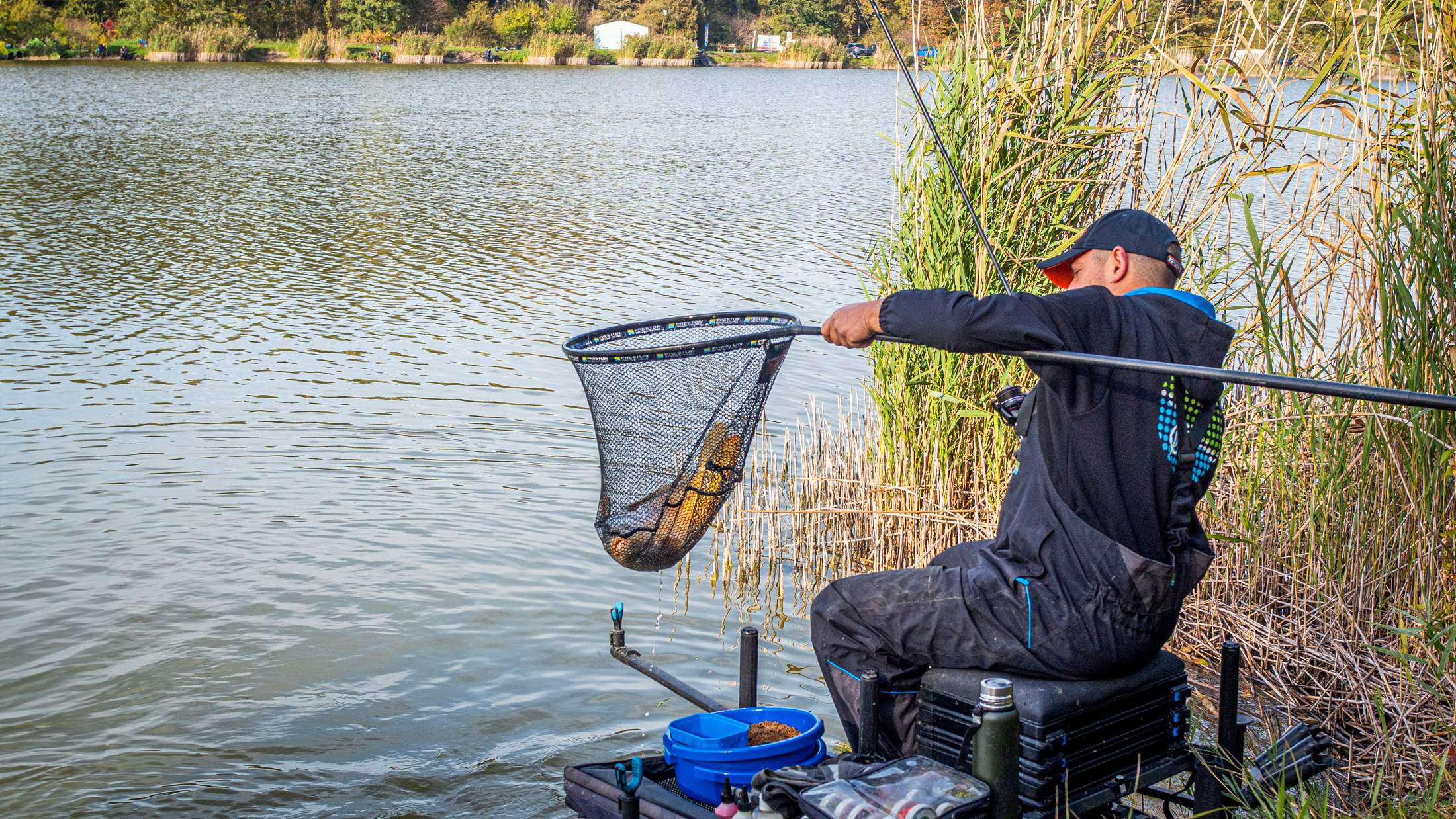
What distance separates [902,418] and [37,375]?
6.64 m

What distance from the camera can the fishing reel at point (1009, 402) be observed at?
11.1ft

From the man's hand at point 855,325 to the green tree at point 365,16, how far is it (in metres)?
65.5

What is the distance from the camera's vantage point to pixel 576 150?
2417 cm

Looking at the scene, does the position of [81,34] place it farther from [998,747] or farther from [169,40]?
[998,747]

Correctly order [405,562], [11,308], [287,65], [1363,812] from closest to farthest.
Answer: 1. [1363,812]
2. [405,562]
3. [11,308]
4. [287,65]

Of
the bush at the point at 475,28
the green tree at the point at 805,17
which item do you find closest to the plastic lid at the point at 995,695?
the bush at the point at 475,28

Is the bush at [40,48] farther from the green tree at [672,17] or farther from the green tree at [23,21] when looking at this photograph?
the green tree at [672,17]

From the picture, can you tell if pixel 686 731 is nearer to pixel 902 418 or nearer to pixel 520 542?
pixel 902 418

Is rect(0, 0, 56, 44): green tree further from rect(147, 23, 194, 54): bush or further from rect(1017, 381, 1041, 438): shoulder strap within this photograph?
rect(1017, 381, 1041, 438): shoulder strap

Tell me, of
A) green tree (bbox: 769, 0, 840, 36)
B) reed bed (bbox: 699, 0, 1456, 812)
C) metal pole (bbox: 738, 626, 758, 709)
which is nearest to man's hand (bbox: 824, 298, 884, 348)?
metal pole (bbox: 738, 626, 758, 709)

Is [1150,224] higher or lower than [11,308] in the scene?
higher

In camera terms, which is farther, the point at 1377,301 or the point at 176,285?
the point at 176,285

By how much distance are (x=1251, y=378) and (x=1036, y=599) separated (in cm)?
68

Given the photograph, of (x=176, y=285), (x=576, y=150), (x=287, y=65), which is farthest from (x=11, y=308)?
(x=287, y=65)
